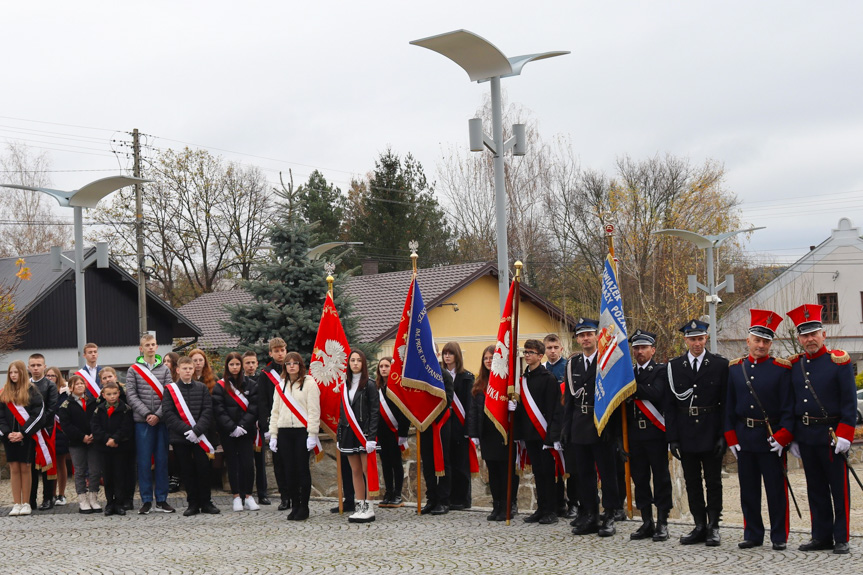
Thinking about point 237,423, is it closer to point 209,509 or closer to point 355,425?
point 209,509

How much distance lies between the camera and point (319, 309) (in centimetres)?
1920

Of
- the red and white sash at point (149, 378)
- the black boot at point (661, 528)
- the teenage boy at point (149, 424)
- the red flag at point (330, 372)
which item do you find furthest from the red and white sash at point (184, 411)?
the black boot at point (661, 528)

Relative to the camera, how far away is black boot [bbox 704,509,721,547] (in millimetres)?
8750

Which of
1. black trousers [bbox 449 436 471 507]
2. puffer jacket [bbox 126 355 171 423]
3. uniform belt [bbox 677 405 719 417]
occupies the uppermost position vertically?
puffer jacket [bbox 126 355 171 423]

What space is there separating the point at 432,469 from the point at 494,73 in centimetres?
457

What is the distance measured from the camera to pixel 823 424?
8211 mm

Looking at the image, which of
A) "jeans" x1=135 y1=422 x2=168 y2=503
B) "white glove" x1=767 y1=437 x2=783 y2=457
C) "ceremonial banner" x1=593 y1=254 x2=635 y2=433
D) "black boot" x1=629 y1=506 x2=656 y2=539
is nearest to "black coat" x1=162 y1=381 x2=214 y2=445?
"jeans" x1=135 y1=422 x2=168 y2=503

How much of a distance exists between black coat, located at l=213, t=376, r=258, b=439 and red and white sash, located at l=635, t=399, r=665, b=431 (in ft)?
15.6

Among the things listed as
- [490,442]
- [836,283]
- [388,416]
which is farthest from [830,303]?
[490,442]

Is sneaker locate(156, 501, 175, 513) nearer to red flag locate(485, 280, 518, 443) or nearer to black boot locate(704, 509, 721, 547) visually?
red flag locate(485, 280, 518, 443)

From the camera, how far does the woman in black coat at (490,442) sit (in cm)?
1062

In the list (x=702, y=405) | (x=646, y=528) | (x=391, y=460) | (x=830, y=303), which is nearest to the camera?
(x=702, y=405)

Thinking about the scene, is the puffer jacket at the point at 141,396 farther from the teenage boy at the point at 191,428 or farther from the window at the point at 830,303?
the window at the point at 830,303

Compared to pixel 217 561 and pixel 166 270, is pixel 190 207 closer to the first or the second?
pixel 166 270
